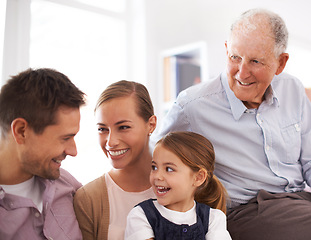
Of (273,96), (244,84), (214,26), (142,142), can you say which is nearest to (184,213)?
(142,142)

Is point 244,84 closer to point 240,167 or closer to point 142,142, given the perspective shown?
point 240,167

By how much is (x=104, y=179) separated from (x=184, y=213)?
1.24 feet

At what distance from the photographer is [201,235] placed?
4.08 feet

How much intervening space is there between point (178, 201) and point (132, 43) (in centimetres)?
258

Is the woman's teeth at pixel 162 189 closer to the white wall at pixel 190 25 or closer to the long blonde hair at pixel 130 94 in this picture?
the long blonde hair at pixel 130 94

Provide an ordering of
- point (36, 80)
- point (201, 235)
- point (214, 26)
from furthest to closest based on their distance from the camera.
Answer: point (214, 26)
point (201, 235)
point (36, 80)

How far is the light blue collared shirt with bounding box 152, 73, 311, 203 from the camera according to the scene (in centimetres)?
165

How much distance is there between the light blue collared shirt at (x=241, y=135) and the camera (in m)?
1.65

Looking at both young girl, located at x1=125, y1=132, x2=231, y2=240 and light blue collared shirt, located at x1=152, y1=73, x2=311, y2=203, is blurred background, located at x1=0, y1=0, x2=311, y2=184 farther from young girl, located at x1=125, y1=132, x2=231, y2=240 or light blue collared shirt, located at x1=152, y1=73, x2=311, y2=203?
young girl, located at x1=125, y1=132, x2=231, y2=240

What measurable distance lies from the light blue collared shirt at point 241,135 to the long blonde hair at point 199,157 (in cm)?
20

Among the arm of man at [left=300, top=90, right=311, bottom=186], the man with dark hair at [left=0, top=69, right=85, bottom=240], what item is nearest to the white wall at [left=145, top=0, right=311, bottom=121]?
the arm of man at [left=300, top=90, right=311, bottom=186]

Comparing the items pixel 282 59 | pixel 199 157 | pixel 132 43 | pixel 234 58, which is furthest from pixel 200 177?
pixel 132 43

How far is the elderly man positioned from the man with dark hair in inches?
25.4

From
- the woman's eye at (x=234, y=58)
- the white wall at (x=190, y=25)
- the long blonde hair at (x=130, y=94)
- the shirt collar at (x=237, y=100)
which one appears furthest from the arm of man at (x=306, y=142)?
the white wall at (x=190, y=25)
